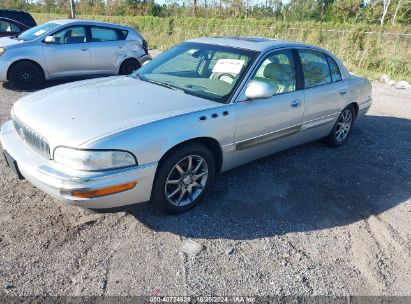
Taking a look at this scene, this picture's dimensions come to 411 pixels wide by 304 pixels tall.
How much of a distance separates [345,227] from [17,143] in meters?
3.16

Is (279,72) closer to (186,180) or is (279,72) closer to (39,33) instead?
(186,180)

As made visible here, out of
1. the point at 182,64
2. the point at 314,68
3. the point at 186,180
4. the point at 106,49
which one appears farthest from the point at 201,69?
the point at 106,49

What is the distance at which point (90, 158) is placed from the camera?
8.57 ft

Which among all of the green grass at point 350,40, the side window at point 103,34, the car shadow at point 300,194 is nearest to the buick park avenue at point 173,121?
the car shadow at point 300,194

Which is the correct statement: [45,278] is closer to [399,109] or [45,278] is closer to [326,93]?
[326,93]

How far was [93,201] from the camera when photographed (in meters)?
2.68

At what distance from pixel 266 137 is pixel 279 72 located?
2.64ft

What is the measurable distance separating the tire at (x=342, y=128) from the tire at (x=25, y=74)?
6.20 metres

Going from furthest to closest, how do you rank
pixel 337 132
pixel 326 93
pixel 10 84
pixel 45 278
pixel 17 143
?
pixel 10 84, pixel 337 132, pixel 326 93, pixel 17 143, pixel 45 278

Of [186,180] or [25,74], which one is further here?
[25,74]

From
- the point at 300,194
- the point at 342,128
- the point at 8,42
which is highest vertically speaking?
the point at 8,42

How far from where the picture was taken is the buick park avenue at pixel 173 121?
2.69 meters

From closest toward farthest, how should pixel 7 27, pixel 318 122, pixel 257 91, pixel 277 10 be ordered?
1. pixel 257 91
2. pixel 318 122
3. pixel 7 27
4. pixel 277 10

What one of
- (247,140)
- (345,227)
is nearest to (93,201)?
(247,140)
